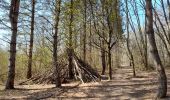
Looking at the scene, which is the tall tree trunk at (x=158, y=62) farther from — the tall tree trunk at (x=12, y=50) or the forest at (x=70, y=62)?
the tall tree trunk at (x=12, y=50)

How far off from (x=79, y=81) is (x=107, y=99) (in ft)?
21.5

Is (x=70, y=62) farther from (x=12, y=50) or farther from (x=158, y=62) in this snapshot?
(x=158, y=62)

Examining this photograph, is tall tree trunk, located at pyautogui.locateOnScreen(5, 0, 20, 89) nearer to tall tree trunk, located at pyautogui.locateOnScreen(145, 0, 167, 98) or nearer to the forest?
the forest

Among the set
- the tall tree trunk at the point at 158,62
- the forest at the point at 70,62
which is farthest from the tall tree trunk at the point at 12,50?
the tall tree trunk at the point at 158,62

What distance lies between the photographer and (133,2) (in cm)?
3177

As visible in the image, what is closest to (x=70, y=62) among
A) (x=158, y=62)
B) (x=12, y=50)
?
(x=12, y=50)

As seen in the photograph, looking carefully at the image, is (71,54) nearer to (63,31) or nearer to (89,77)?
(89,77)

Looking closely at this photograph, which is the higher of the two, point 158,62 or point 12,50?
point 12,50

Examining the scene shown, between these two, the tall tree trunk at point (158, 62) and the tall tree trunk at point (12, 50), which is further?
the tall tree trunk at point (12, 50)

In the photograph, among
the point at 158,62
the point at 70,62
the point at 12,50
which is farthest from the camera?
the point at 70,62

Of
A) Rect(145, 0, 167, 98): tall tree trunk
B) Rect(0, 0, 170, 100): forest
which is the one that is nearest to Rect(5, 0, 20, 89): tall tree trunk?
Rect(0, 0, 170, 100): forest

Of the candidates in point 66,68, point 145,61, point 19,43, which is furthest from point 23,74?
point 145,61

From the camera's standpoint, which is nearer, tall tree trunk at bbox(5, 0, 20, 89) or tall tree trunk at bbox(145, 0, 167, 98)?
tall tree trunk at bbox(145, 0, 167, 98)

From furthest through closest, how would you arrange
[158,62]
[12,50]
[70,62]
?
[70,62] → [12,50] → [158,62]
